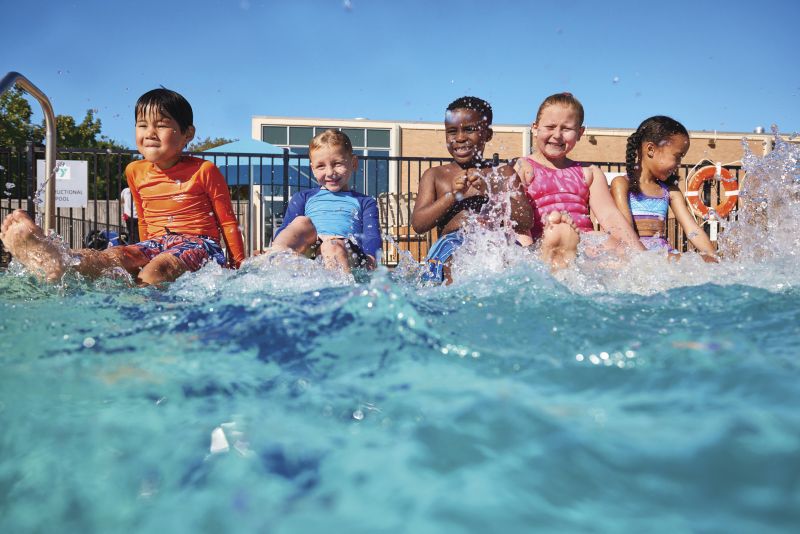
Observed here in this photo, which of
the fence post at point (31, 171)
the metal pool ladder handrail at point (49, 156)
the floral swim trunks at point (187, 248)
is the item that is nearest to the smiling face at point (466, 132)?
the floral swim trunks at point (187, 248)

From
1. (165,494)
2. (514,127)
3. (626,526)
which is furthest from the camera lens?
(514,127)

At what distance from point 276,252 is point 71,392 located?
5.12 ft

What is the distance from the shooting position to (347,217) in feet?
12.9

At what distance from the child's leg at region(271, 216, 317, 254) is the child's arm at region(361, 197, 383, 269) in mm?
596

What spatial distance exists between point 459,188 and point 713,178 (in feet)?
23.4

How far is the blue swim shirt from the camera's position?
3898mm

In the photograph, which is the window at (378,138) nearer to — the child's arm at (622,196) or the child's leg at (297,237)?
the child's arm at (622,196)

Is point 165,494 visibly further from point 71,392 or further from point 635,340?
point 635,340

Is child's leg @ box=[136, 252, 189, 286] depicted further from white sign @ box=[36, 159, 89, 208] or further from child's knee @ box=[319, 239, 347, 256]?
white sign @ box=[36, 159, 89, 208]

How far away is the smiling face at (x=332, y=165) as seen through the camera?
4.00m

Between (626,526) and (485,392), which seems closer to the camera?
(626,526)

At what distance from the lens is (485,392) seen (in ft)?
4.09

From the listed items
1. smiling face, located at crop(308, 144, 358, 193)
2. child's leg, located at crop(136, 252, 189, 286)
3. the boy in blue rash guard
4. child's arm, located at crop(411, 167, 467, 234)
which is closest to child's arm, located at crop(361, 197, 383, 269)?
the boy in blue rash guard

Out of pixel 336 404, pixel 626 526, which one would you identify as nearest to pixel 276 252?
pixel 336 404
